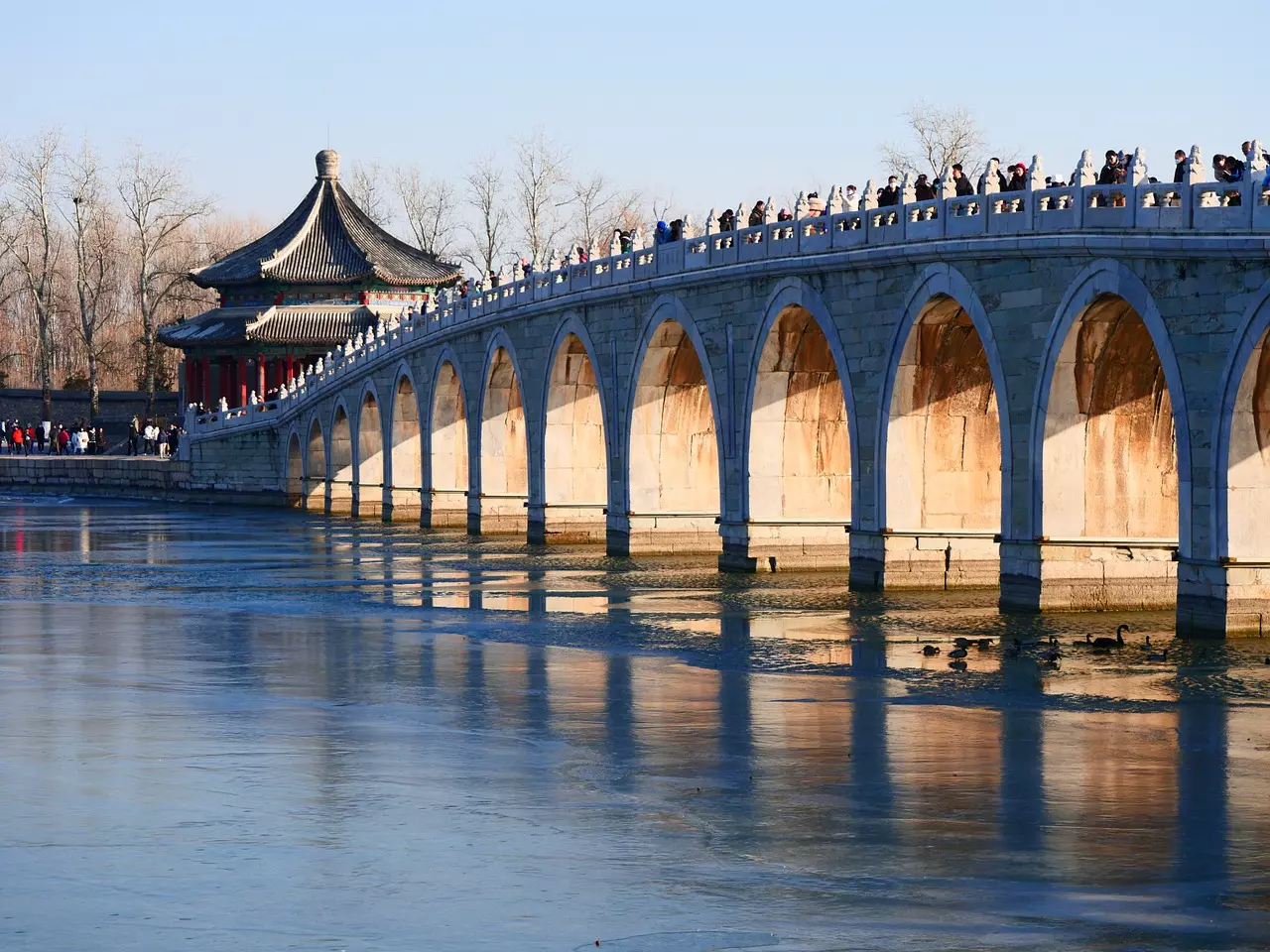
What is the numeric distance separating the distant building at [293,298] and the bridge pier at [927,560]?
4760 cm

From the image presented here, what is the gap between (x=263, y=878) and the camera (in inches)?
417

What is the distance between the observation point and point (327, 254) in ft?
253

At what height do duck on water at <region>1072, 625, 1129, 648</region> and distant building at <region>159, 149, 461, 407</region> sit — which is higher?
distant building at <region>159, 149, 461, 407</region>

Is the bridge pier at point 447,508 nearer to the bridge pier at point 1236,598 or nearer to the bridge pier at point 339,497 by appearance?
the bridge pier at point 339,497

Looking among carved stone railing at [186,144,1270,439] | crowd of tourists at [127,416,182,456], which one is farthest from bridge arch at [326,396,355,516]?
→ carved stone railing at [186,144,1270,439]

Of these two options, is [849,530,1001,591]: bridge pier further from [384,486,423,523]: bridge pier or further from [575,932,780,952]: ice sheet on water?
[384,486,423,523]: bridge pier

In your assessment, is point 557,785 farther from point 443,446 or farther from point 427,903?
point 443,446

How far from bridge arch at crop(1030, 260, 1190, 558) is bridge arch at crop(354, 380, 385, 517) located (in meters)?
34.4

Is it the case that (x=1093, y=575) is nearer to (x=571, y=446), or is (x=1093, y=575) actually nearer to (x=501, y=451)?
(x=571, y=446)

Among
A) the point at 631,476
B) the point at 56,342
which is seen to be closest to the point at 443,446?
the point at 631,476

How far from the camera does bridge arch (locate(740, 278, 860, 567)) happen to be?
32688 mm

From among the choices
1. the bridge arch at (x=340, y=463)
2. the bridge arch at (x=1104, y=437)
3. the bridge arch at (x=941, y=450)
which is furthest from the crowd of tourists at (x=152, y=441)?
the bridge arch at (x=1104, y=437)

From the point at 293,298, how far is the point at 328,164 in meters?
6.64

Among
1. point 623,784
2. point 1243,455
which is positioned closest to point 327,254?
point 1243,455
